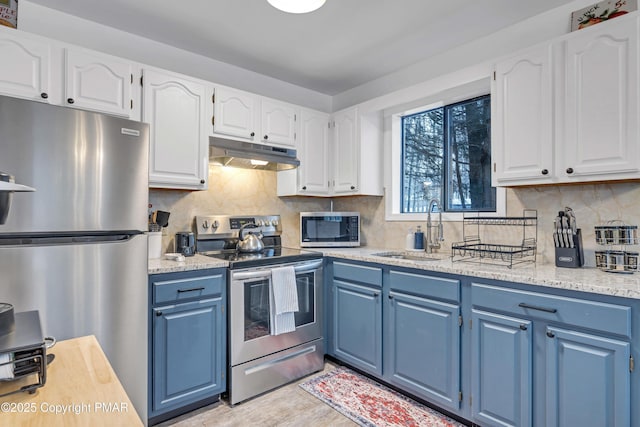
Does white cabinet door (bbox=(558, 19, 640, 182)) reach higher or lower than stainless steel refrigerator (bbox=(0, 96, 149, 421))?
higher

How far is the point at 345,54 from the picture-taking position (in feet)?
9.39

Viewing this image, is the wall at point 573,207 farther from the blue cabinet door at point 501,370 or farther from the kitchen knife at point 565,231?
the blue cabinet door at point 501,370

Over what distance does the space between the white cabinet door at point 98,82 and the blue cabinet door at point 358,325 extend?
1.93 meters

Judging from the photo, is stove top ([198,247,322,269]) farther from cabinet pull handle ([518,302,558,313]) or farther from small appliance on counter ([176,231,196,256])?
cabinet pull handle ([518,302,558,313])

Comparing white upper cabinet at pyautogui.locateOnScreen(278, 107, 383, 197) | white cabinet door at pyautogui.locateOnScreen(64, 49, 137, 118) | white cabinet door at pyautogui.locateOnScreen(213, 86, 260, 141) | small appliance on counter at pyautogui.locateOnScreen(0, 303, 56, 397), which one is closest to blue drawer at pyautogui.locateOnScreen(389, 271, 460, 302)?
white upper cabinet at pyautogui.locateOnScreen(278, 107, 383, 197)

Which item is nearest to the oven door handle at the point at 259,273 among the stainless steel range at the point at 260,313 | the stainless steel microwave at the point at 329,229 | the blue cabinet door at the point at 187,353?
the stainless steel range at the point at 260,313

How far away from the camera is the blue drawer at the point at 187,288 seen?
2000 mm

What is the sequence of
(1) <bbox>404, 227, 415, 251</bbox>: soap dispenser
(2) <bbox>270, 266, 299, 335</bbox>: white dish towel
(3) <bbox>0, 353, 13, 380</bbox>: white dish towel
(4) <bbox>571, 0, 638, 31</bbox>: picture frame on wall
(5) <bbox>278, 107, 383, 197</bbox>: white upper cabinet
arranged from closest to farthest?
1. (3) <bbox>0, 353, 13, 380</bbox>: white dish towel
2. (4) <bbox>571, 0, 638, 31</bbox>: picture frame on wall
3. (2) <bbox>270, 266, 299, 335</bbox>: white dish towel
4. (1) <bbox>404, 227, 415, 251</bbox>: soap dispenser
5. (5) <bbox>278, 107, 383, 197</bbox>: white upper cabinet

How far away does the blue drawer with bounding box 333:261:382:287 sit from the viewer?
8.11ft

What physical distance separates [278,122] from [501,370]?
91.5 inches

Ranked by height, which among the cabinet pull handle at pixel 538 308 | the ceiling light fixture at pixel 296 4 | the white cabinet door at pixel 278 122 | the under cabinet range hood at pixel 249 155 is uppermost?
the ceiling light fixture at pixel 296 4

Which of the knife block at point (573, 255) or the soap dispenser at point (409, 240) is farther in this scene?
the soap dispenser at point (409, 240)

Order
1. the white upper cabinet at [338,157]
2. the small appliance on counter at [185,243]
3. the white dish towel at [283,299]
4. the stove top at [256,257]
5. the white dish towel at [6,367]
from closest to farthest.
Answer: the white dish towel at [6,367]
the stove top at [256,257]
the white dish towel at [283,299]
the small appliance on counter at [185,243]
the white upper cabinet at [338,157]

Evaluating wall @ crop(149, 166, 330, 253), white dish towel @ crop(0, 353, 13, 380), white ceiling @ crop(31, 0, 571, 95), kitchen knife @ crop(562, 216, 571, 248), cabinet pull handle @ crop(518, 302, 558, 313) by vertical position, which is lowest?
cabinet pull handle @ crop(518, 302, 558, 313)
